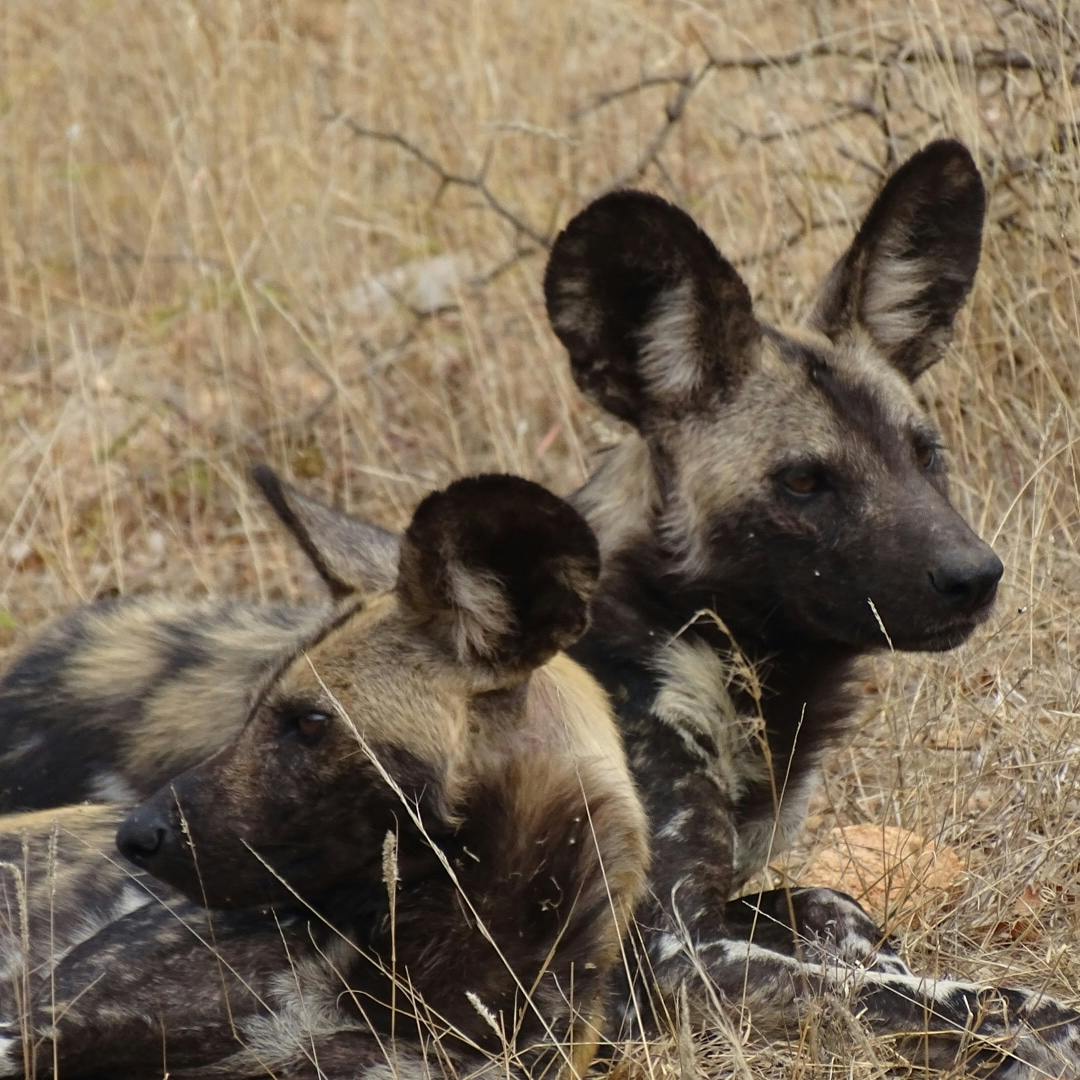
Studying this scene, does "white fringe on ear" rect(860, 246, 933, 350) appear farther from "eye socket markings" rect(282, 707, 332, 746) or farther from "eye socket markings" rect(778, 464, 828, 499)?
"eye socket markings" rect(282, 707, 332, 746)

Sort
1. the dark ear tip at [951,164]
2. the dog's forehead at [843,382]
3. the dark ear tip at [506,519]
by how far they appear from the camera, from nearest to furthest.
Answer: the dark ear tip at [506,519], the dog's forehead at [843,382], the dark ear tip at [951,164]

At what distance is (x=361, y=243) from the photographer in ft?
19.2

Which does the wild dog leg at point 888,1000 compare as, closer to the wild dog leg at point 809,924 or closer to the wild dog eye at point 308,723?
the wild dog leg at point 809,924

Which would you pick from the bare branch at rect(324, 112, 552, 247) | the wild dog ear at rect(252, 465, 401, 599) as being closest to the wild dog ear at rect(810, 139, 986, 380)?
the wild dog ear at rect(252, 465, 401, 599)

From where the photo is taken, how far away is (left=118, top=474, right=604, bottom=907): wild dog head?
2385 millimetres

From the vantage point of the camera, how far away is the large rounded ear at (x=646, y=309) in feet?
10.2

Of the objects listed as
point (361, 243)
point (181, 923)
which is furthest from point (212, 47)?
point (181, 923)

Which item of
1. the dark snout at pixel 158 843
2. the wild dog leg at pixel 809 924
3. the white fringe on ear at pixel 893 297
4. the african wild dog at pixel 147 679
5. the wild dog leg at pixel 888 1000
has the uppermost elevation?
the white fringe on ear at pixel 893 297

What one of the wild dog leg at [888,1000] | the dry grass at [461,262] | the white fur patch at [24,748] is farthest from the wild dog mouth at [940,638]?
the white fur patch at [24,748]

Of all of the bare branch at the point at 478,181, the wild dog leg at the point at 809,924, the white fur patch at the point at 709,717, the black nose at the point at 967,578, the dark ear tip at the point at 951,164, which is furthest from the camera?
the bare branch at the point at 478,181

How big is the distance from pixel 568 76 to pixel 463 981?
394cm

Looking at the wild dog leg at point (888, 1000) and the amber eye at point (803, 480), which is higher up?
the amber eye at point (803, 480)

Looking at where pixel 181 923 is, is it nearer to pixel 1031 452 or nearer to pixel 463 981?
pixel 463 981

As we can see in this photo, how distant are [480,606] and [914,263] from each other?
141 centimetres
